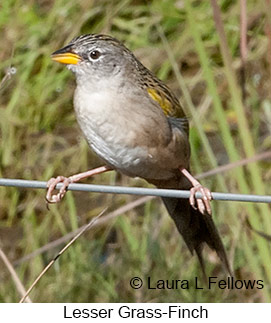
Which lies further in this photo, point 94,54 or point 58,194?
point 94,54

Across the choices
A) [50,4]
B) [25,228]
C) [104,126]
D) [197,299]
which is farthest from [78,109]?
[50,4]

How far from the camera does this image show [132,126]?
3.86 meters

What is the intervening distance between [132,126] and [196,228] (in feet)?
1.83

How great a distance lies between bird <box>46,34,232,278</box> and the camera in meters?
3.84

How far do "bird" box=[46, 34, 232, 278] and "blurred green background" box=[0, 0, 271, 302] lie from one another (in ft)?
1.05

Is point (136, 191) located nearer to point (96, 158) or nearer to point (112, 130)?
point (112, 130)

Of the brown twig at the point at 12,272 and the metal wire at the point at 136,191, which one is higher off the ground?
the brown twig at the point at 12,272

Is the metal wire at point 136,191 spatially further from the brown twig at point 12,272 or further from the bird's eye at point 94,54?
the bird's eye at point 94,54

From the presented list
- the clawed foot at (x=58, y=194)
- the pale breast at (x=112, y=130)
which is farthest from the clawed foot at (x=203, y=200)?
the clawed foot at (x=58, y=194)

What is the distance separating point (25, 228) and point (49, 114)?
78 cm

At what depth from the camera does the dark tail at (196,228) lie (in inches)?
163

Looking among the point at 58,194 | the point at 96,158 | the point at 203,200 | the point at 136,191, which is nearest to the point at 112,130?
the point at 58,194

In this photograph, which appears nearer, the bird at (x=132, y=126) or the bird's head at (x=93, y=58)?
the bird at (x=132, y=126)

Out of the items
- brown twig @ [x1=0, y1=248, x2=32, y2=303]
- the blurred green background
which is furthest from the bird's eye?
brown twig @ [x1=0, y1=248, x2=32, y2=303]
